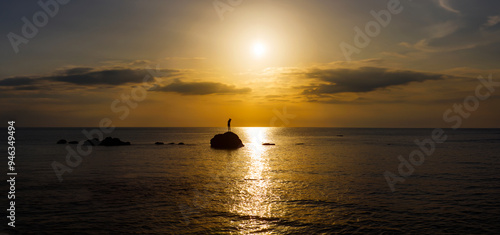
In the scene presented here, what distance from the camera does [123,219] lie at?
56.2 ft

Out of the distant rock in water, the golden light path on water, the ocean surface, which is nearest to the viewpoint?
the ocean surface

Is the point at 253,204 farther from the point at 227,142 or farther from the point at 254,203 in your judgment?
the point at 227,142

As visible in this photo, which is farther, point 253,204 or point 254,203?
point 254,203

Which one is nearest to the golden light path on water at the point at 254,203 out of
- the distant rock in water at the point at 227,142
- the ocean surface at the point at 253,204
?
the ocean surface at the point at 253,204

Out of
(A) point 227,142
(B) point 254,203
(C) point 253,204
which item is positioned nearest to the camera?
(C) point 253,204

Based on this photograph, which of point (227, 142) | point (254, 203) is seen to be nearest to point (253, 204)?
point (254, 203)

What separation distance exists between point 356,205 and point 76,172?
29.9 metres

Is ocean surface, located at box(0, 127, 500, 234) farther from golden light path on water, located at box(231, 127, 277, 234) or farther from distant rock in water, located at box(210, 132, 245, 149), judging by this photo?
distant rock in water, located at box(210, 132, 245, 149)

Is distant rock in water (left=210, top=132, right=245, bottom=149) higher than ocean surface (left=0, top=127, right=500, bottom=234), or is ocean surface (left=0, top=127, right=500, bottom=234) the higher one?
distant rock in water (left=210, top=132, right=245, bottom=149)

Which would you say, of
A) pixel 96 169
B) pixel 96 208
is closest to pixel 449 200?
pixel 96 208

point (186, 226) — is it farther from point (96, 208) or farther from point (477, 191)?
point (477, 191)

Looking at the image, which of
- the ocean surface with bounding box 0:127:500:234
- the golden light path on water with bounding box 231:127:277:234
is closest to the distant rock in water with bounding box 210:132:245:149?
the ocean surface with bounding box 0:127:500:234

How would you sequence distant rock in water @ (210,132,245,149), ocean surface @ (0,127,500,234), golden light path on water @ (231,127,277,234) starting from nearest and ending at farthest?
1. ocean surface @ (0,127,500,234)
2. golden light path on water @ (231,127,277,234)
3. distant rock in water @ (210,132,245,149)

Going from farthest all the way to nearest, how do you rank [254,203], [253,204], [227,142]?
1. [227,142]
2. [254,203]
3. [253,204]
